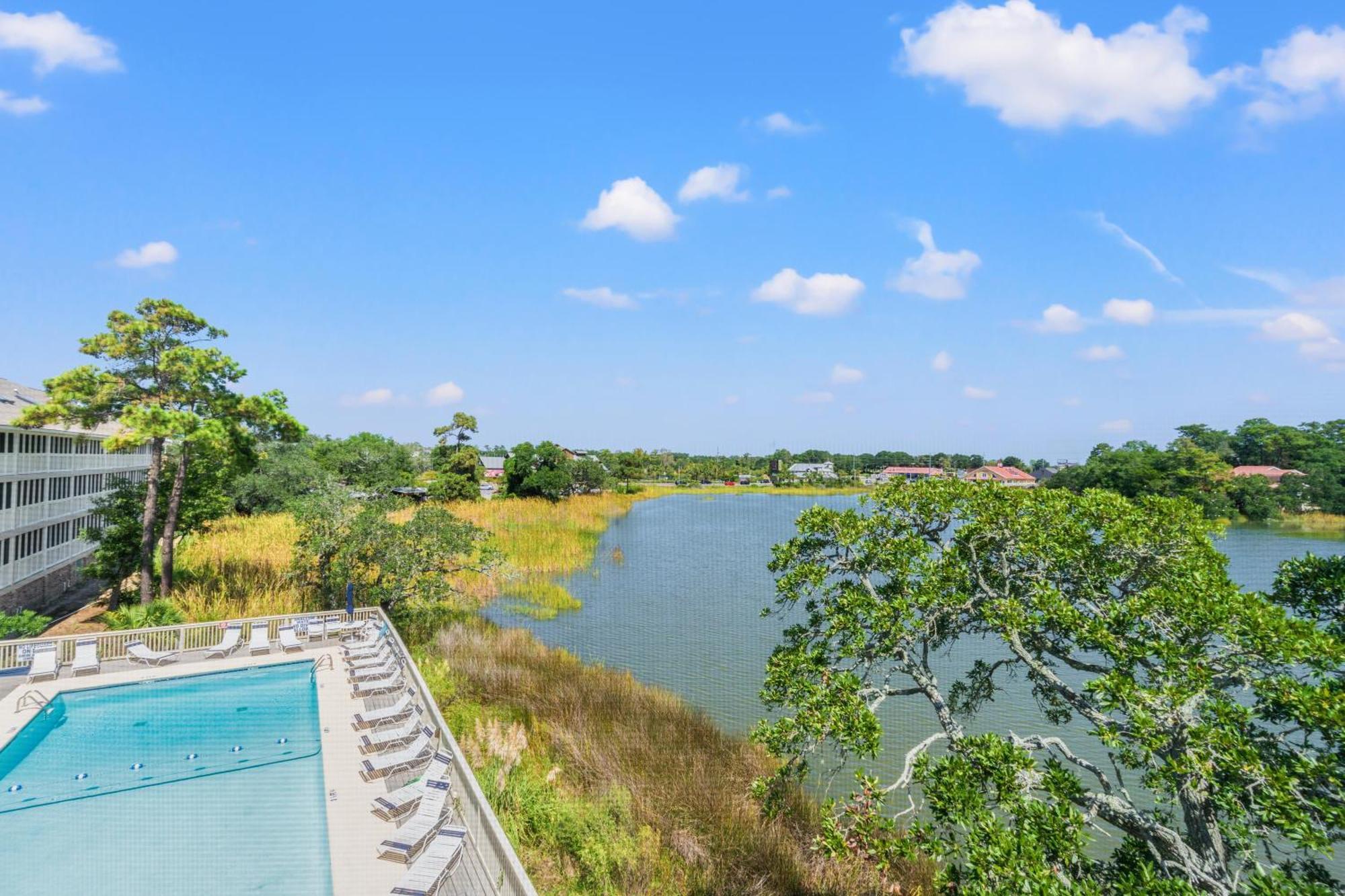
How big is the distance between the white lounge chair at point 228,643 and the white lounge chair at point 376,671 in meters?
2.90

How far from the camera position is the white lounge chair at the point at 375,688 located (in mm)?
10367

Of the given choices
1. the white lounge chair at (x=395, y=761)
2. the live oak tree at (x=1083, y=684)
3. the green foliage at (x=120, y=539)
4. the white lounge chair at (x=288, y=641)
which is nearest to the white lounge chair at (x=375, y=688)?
the white lounge chair at (x=395, y=761)

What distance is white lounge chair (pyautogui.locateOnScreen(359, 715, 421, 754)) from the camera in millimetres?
8477

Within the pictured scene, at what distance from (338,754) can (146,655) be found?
5.88m

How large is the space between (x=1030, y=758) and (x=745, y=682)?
32.0 feet

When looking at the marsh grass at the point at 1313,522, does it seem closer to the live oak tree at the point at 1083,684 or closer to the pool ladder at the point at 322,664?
the live oak tree at the point at 1083,684

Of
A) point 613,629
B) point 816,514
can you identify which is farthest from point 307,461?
point 816,514

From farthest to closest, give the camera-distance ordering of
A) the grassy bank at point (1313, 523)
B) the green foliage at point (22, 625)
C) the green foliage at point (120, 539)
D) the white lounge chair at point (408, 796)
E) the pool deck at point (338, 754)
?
the grassy bank at point (1313, 523), the green foliage at point (120, 539), the green foliage at point (22, 625), the white lounge chair at point (408, 796), the pool deck at point (338, 754)

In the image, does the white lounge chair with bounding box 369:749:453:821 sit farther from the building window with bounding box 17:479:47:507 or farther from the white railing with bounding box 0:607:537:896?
the building window with bounding box 17:479:47:507

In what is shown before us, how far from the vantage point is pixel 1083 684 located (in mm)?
5445

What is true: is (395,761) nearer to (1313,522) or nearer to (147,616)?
(147,616)

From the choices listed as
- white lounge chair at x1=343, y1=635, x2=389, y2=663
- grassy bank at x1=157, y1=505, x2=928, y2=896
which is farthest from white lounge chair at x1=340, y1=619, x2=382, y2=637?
grassy bank at x1=157, y1=505, x2=928, y2=896

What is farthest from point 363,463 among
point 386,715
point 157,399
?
point 386,715

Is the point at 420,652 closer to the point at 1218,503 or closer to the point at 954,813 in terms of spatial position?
the point at 954,813
